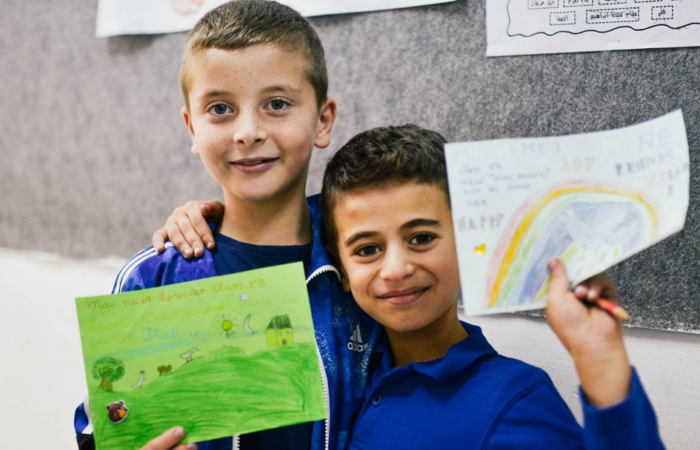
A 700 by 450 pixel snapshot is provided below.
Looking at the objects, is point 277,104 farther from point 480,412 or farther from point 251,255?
point 480,412

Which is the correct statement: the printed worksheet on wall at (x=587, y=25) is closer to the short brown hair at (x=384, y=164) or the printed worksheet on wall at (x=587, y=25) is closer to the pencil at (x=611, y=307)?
the short brown hair at (x=384, y=164)

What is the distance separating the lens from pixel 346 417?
627 mm

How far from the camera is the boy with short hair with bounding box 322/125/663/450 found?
19.9 inches

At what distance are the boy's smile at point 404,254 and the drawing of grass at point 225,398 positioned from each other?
3.6 inches

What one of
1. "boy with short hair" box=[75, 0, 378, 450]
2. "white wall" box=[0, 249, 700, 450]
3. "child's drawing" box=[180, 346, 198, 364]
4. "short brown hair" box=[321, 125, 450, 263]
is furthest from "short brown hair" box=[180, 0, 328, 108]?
"white wall" box=[0, 249, 700, 450]

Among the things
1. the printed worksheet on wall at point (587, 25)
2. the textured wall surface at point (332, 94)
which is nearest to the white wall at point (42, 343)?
the textured wall surface at point (332, 94)

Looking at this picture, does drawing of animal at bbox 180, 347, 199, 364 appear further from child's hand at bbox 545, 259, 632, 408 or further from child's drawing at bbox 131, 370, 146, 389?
child's hand at bbox 545, 259, 632, 408

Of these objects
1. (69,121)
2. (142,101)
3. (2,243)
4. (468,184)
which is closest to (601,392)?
(468,184)

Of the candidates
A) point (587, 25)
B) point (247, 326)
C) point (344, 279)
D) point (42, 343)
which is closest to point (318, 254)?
point (344, 279)

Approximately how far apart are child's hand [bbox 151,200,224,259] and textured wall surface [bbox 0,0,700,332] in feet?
0.70

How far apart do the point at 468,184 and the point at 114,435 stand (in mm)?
410

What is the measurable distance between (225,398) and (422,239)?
9.8 inches

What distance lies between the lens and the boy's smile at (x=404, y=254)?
1.84 ft

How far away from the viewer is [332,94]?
863mm
